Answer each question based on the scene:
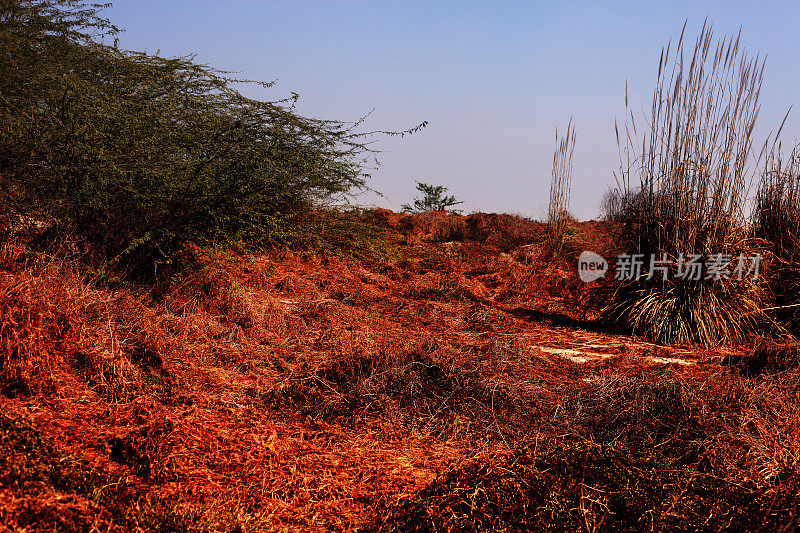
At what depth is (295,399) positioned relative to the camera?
3.87 meters

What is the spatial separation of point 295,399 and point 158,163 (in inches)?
119

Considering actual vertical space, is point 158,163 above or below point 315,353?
above

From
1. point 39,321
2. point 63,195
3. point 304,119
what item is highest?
point 304,119

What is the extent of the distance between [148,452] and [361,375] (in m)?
1.54

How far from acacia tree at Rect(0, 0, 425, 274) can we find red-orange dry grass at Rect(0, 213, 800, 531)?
1.81 ft

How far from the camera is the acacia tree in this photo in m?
5.46

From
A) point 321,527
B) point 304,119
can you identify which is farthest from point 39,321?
point 304,119

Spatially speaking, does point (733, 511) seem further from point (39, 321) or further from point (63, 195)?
point (63, 195)

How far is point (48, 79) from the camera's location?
23.3 feet

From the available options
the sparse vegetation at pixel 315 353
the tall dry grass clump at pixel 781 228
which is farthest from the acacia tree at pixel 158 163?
the tall dry grass clump at pixel 781 228

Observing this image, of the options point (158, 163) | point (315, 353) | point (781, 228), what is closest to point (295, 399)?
point (315, 353)

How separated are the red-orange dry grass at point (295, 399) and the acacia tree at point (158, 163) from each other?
552 mm

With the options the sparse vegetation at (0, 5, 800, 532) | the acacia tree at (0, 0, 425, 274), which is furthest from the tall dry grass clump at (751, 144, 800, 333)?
the acacia tree at (0, 0, 425, 274)

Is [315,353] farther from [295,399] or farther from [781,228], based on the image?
[781,228]
